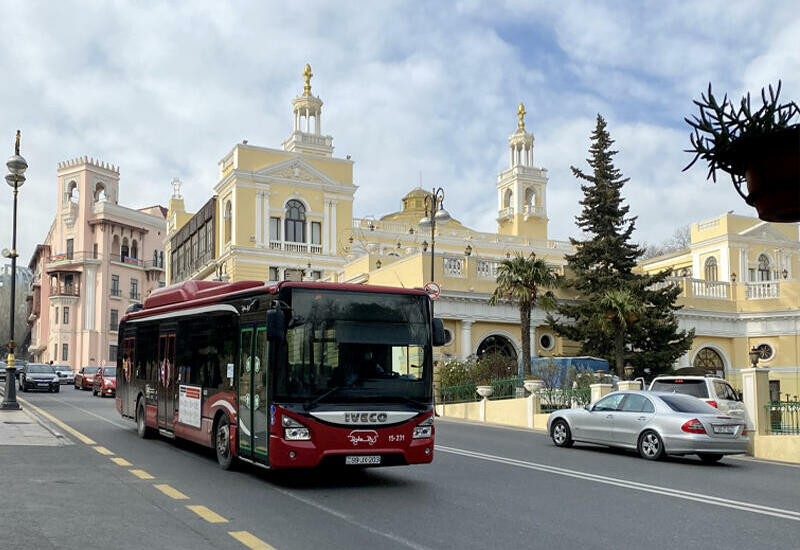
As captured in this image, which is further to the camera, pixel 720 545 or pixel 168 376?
pixel 168 376

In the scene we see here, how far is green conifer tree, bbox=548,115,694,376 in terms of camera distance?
123 feet

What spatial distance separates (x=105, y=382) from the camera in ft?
130

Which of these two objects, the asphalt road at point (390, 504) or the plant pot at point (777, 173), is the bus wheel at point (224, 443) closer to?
the asphalt road at point (390, 504)

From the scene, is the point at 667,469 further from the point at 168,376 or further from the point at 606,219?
the point at 606,219

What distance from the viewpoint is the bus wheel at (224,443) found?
12578 mm

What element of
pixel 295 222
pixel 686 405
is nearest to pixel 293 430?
pixel 686 405

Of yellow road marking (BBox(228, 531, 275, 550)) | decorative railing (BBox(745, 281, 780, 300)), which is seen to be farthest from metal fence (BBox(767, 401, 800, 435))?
decorative railing (BBox(745, 281, 780, 300))

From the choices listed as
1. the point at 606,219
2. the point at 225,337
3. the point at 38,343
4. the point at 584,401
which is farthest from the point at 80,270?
the point at 225,337

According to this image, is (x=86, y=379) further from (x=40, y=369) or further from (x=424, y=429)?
(x=424, y=429)

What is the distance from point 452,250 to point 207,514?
174 feet

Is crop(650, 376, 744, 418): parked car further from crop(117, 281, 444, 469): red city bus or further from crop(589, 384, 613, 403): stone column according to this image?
crop(117, 281, 444, 469): red city bus

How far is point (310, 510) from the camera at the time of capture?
939cm

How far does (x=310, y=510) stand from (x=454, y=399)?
935 inches

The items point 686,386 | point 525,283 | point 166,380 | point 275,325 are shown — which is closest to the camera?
point 275,325
